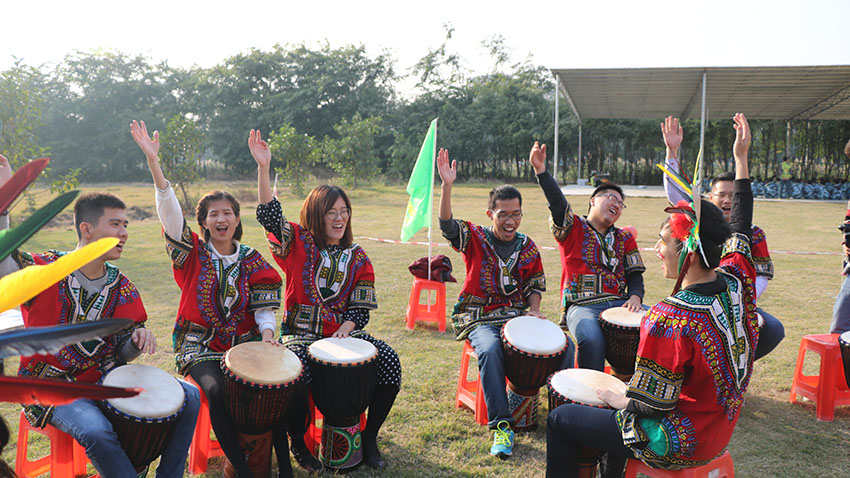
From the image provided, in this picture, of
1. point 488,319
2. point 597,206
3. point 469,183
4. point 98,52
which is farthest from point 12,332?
point 98,52

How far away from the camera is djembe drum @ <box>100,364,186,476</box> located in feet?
8.47

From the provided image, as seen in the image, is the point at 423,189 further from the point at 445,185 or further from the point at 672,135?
the point at 672,135

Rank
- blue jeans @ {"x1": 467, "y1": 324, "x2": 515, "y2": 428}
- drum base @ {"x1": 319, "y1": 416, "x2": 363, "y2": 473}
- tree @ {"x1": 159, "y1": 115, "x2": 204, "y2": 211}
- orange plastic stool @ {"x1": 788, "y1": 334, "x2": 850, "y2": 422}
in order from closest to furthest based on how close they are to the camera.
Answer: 1. drum base @ {"x1": 319, "y1": 416, "x2": 363, "y2": 473}
2. blue jeans @ {"x1": 467, "y1": 324, "x2": 515, "y2": 428}
3. orange plastic stool @ {"x1": 788, "y1": 334, "x2": 850, "y2": 422}
4. tree @ {"x1": 159, "y1": 115, "x2": 204, "y2": 211}

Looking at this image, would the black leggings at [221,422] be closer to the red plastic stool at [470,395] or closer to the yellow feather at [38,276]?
the red plastic stool at [470,395]

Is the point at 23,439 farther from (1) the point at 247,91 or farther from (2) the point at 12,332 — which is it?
(1) the point at 247,91

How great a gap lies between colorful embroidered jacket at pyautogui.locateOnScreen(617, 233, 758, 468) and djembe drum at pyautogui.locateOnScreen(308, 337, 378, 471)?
136cm

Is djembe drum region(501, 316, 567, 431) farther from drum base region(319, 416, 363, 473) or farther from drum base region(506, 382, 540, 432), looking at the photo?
drum base region(319, 416, 363, 473)

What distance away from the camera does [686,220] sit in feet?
8.03

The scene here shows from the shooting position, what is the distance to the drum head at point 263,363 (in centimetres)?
291

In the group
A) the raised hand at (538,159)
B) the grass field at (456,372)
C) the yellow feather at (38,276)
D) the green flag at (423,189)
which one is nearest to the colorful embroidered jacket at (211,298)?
the grass field at (456,372)

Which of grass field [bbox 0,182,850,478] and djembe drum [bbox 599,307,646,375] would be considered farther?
djembe drum [bbox 599,307,646,375]

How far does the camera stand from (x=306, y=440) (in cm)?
357

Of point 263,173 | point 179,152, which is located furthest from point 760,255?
point 179,152

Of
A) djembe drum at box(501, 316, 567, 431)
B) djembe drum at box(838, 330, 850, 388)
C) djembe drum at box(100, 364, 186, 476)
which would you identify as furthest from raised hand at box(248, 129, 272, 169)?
djembe drum at box(838, 330, 850, 388)
